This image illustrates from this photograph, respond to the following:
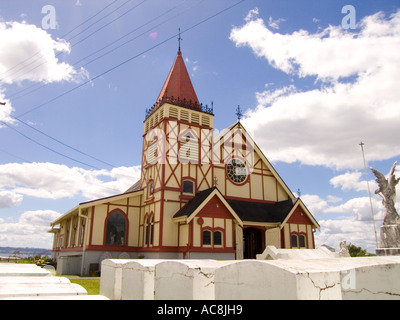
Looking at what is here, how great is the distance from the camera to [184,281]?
6.73 m

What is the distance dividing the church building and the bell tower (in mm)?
76

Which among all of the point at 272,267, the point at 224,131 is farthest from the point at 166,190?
the point at 272,267

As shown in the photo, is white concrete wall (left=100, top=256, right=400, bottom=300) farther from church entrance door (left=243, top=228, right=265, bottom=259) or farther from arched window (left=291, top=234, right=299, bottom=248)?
arched window (left=291, top=234, right=299, bottom=248)

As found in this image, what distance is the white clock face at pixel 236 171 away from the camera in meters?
27.9

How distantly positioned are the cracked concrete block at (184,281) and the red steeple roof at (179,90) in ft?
68.1

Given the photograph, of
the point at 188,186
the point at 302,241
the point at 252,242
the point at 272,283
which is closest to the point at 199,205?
the point at 188,186

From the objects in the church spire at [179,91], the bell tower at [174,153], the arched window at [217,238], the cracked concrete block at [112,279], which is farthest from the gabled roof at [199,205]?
the cracked concrete block at [112,279]

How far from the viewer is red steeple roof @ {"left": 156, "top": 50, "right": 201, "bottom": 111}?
2754 cm

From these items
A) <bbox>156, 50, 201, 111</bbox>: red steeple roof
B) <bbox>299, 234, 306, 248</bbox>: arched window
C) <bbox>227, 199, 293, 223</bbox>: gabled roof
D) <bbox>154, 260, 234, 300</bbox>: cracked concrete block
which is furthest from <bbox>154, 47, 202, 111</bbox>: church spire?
<bbox>154, 260, 234, 300</bbox>: cracked concrete block

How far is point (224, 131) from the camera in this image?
100ft

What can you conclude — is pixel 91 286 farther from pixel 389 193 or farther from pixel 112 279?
pixel 389 193

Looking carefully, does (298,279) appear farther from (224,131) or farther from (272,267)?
(224,131)

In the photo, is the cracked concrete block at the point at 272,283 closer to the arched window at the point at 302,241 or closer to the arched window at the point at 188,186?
the arched window at the point at 188,186

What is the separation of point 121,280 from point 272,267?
566 cm
